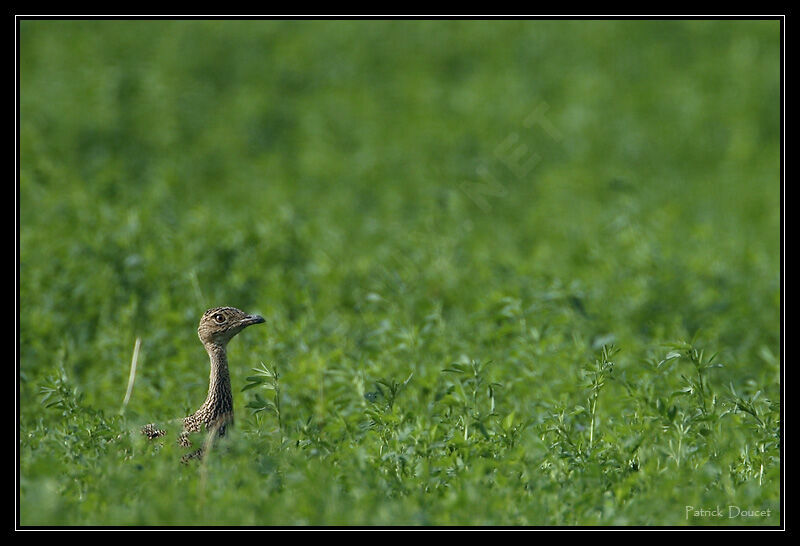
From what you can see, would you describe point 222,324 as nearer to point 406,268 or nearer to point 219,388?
point 219,388

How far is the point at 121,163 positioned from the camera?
12.5 m

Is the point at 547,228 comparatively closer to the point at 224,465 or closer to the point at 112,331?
the point at 112,331

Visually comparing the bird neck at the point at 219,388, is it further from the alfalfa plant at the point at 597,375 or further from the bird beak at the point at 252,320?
the alfalfa plant at the point at 597,375

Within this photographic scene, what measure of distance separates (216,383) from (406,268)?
12.2ft

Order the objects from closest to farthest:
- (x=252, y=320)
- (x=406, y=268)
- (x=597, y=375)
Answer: (x=597, y=375) < (x=252, y=320) < (x=406, y=268)

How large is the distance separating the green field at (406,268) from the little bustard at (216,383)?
199 mm

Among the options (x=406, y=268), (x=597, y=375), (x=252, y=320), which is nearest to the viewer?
(x=597, y=375)

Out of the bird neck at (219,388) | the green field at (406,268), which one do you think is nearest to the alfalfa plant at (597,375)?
the green field at (406,268)

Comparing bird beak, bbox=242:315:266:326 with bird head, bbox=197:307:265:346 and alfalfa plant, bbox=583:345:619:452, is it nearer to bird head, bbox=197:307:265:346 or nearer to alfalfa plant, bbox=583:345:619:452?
bird head, bbox=197:307:265:346

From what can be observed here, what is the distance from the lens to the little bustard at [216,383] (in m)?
5.75

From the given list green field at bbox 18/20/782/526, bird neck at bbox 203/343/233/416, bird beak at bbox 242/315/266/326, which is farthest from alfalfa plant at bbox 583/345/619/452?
bird neck at bbox 203/343/233/416

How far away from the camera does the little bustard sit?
5750 millimetres

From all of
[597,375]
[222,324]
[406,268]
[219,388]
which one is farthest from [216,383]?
[406,268]

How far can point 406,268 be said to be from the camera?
9.34 m
